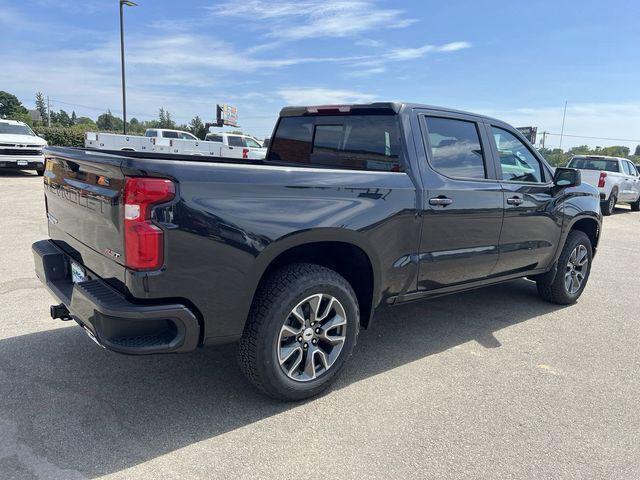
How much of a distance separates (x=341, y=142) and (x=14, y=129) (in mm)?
15766

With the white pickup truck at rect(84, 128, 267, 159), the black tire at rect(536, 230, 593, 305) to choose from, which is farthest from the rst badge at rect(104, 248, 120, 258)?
the white pickup truck at rect(84, 128, 267, 159)

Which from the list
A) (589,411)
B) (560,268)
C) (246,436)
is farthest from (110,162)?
(560,268)

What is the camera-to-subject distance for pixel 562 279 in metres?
5.14

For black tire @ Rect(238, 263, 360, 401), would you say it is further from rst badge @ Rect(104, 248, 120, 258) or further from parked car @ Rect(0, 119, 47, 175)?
parked car @ Rect(0, 119, 47, 175)

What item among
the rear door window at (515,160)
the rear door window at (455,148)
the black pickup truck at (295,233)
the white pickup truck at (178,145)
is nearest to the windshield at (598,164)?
the white pickup truck at (178,145)

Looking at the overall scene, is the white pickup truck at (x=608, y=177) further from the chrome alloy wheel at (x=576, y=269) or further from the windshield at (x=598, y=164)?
the chrome alloy wheel at (x=576, y=269)

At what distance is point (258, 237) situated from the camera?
2654 mm

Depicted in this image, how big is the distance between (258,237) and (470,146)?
2217 mm

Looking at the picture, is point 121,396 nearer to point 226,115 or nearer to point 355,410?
point 355,410

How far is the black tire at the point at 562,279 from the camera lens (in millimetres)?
5109

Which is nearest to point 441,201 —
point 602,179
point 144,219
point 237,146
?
point 144,219

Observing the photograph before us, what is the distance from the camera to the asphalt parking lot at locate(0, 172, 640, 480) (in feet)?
8.14

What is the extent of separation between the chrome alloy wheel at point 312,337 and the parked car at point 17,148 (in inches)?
597

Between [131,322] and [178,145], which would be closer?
[131,322]
